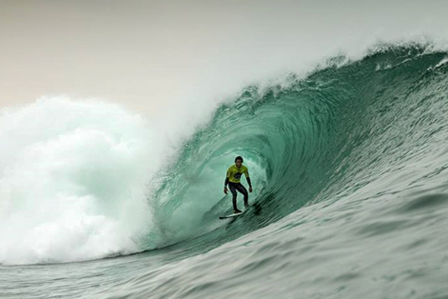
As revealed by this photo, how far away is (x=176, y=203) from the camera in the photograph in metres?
15.1

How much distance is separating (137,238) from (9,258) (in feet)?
11.3

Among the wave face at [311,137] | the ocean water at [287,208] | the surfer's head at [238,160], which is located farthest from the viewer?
the surfer's head at [238,160]

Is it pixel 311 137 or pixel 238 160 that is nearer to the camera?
pixel 238 160

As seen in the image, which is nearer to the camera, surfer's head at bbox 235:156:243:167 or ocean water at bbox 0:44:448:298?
ocean water at bbox 0:44:448:298

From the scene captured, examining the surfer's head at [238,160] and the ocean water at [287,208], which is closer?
the ocean water at [287,208]

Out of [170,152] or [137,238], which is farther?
[170,152]

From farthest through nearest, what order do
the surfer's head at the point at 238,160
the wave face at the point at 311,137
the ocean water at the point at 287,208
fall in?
1. the surfer's head at the point at 238,160
2. the wave face at the point at 311,137
3. the ocean water at the point at 287,208

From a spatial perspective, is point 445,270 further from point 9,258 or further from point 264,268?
point 9,258

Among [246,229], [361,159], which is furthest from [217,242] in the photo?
[361,159]

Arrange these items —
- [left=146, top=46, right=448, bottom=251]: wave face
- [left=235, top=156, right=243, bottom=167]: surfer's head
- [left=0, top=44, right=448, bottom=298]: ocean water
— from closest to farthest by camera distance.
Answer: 1. [left=0, top=44, right=448, bottom=298]: ocean water
2. [left=146, top=46, right=448, bottom=251]: wave face
3. [left=235, top=156, right=243, bottom=167]: surfer's head

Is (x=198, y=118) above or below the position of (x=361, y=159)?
above

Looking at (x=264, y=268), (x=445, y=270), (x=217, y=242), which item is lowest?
(x=445, y=270)

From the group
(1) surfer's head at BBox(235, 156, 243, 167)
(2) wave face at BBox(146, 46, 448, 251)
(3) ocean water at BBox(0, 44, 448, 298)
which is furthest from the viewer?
(1) surfer's head at BBox(235, 156, 243, 167)

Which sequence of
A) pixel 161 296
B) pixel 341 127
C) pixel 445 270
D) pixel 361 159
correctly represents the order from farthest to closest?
pixel 341 127, pixel 361 159, pixel 161 296, pixel 445 270
